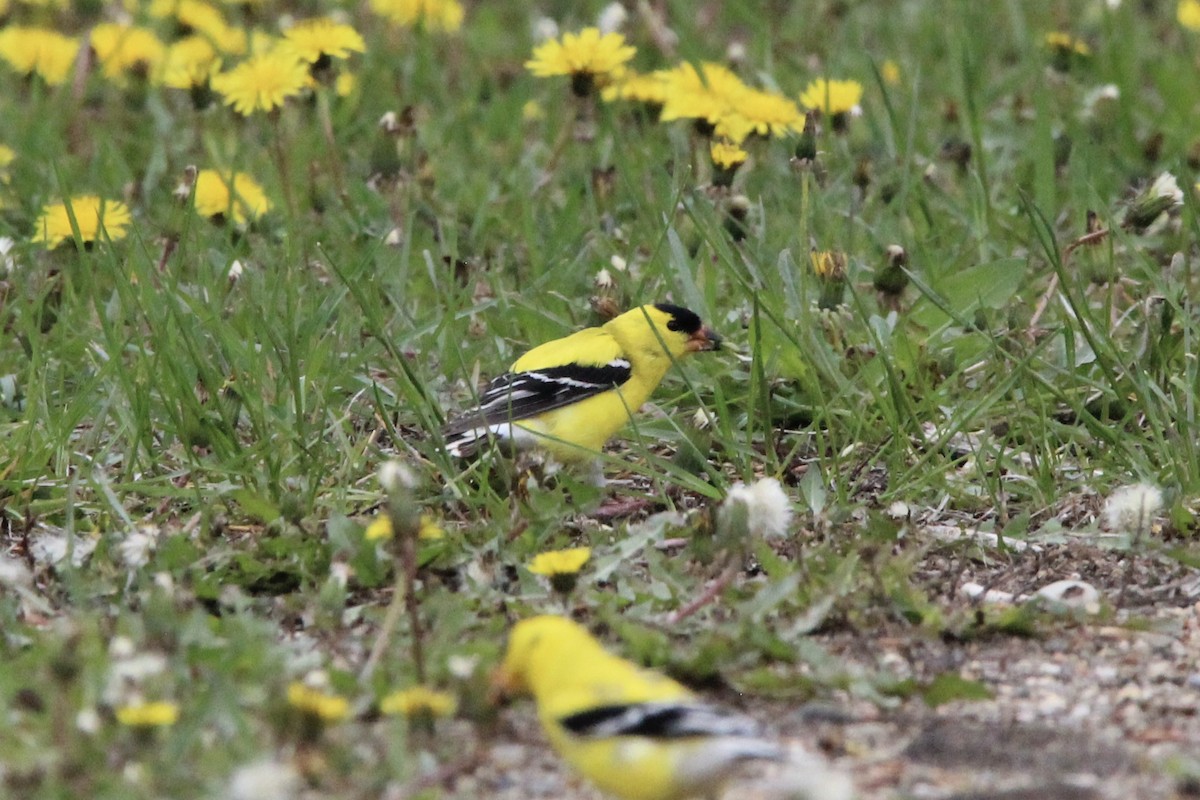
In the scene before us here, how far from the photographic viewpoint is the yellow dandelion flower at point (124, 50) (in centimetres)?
614

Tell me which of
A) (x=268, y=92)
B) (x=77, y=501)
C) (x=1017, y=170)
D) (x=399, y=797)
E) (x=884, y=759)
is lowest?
(x=77, y=501)

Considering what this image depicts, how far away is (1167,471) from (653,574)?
43.8 inches

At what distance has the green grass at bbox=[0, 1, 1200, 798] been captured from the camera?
293 cm

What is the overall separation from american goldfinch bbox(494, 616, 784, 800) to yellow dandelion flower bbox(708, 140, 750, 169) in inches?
92.4

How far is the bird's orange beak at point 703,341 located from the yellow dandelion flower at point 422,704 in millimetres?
1944

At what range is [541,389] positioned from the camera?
165 inches

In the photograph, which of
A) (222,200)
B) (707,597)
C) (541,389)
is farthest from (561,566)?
(222,200)

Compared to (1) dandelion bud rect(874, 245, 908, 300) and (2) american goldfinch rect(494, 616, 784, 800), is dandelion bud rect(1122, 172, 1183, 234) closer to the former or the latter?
(1) dandelion bud rect(874, 245, 908, 300)

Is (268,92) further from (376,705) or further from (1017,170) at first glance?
(376,705)

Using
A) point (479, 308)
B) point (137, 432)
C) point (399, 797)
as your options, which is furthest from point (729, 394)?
point (399, 797)

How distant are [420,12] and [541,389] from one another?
2.93 meters

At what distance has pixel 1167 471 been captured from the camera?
366cm

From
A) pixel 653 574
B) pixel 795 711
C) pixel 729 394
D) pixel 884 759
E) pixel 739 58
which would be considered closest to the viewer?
pixel 884 759

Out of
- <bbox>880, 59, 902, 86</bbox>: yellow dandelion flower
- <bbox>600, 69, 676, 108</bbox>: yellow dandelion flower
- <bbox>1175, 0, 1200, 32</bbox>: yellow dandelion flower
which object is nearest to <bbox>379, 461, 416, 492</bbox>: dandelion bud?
<bbox>600, 69, 676, 108</bbox>: yellow dandelion flower
